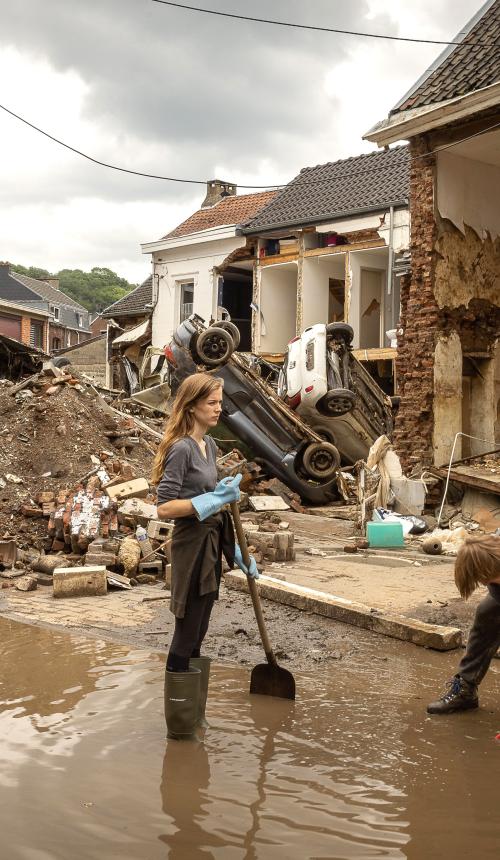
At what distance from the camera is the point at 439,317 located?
13344mm

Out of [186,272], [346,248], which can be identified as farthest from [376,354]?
[186,272]

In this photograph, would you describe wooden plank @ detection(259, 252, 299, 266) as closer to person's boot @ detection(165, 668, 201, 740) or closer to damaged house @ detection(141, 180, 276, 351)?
damaged house @ detection(141, 180, 276, 351)

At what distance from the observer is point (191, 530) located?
4.33m

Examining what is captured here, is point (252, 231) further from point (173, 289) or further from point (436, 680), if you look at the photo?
point (436, 680)

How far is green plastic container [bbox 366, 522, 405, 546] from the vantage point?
10867mm

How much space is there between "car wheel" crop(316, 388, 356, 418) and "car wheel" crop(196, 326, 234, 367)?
6.41 ft

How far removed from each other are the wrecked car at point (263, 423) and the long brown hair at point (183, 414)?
1083 cm

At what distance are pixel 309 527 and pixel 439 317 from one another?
383cm

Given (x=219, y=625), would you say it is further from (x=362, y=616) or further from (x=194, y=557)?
(x=194, y=557)

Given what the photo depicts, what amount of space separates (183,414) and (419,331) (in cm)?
957

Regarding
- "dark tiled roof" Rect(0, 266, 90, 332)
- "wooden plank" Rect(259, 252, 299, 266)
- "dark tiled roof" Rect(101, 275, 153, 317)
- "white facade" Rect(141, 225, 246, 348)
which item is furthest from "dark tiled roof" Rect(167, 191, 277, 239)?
"dark tiled roof" Rect(0, 266, 90, 332)

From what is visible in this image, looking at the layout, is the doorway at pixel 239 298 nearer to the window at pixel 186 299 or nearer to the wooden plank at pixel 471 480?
the window at pixel 186 299

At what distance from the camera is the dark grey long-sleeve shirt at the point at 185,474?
426cm

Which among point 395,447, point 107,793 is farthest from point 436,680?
point 395,447
